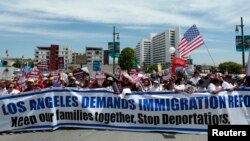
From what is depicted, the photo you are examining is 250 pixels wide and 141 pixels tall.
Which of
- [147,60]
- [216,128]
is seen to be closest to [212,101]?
[216,128]

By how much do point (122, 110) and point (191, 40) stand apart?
342 inches

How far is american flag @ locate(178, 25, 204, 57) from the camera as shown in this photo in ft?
60.0

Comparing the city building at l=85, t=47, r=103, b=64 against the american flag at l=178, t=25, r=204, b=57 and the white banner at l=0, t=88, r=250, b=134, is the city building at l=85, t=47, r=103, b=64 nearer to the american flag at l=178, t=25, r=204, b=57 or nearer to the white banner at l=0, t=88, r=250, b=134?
the american flag at l=178, t=25, r=204, b=57

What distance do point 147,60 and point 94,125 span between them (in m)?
136

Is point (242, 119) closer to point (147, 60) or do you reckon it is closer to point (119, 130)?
point (119, 130)

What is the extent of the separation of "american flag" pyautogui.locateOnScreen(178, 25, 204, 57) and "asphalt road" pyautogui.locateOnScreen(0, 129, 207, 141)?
8826 mm

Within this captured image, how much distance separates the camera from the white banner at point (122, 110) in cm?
1025

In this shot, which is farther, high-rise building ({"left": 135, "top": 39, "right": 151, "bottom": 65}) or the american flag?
high-rise building ({"left": 135, "top": 39, "right": 151, "bottom": 65})

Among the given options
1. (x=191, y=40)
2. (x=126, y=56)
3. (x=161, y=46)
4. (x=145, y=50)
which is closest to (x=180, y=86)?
(x=191, y=40)

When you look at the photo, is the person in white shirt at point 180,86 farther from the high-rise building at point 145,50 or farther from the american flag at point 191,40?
the high-rise building at point 145,50

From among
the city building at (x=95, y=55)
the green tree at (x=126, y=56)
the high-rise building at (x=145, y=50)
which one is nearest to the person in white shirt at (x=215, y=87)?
the city building at (x=95, y=55)

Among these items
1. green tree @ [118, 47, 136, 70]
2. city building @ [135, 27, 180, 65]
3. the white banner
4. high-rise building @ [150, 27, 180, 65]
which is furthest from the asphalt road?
city building @ [135, 27, 180, 65]

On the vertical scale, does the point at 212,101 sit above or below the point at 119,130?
above

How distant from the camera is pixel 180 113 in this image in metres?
10.4
